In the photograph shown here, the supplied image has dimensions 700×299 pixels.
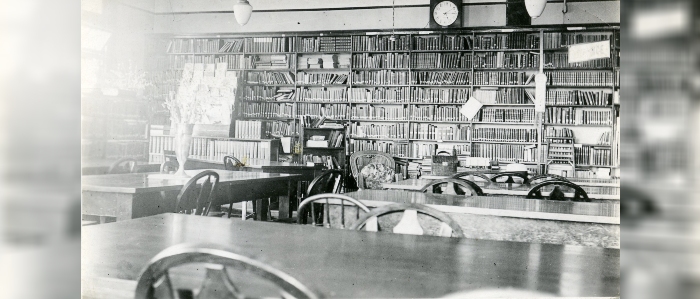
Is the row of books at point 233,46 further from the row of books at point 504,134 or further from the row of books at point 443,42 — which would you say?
the row of books at point 504,134

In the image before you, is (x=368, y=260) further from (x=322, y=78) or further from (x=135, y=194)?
(x=322, y=78)

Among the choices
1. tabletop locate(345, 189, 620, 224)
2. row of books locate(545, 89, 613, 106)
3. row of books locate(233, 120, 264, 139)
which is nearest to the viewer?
tabletop locate(345, 189, 620, 224)

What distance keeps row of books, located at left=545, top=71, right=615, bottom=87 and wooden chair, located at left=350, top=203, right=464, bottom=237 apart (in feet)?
18.3

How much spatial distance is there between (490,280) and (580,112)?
20.5 feet

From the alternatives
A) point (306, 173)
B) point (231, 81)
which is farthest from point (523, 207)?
point (231, 81)

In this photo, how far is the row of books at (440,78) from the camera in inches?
283

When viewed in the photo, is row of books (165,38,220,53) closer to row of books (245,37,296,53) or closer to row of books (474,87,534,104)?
row of books (245,37,296,53)

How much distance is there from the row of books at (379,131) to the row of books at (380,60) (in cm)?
84

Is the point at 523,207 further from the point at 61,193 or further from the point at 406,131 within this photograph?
the point at 406,131

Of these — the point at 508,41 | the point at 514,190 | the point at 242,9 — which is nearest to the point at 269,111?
the point at 242,9

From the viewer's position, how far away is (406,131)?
7.42 m

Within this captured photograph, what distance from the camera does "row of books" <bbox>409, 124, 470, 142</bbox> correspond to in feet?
23.8

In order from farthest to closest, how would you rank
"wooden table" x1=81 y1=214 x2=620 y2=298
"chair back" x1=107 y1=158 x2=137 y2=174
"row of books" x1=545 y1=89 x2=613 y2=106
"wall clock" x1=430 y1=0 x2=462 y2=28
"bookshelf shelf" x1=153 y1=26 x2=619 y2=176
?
1. "wall clock" x1=430 y1=0 x2=462 y2=28
2. "bookshelf shelf" x1=153 y1=26 x2=619 y2=176
3. "row of books" x1=545 y1=89 x2=613 y2=106
4. "chair back" x1=107 y1=158 x2=137 y2=174
5. "wooden table" x1=81 y1=214 x2=620 y2=298

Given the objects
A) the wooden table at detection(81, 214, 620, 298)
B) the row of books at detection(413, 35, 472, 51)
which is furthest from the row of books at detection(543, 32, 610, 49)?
the wooden table at detection(81, 214, 620, 298)
